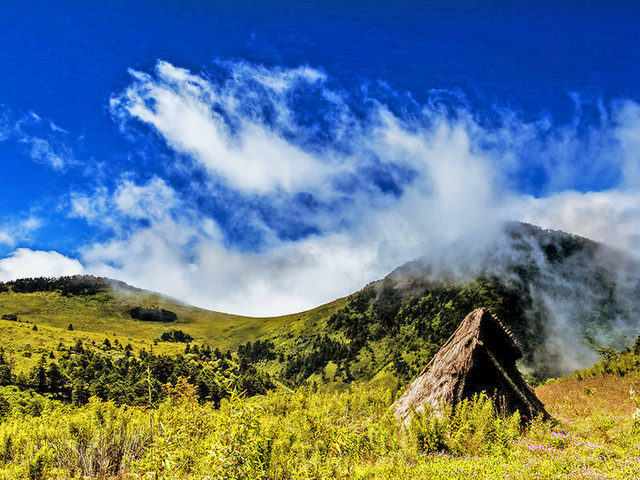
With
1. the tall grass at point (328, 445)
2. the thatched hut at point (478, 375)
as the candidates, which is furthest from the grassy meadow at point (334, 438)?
the thatched hut at point (478, 375)

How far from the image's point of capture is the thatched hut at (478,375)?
1410cm

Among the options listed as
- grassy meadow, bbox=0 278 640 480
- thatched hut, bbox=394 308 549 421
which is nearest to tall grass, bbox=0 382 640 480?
grassy meadow, bbox=0 278 640 480

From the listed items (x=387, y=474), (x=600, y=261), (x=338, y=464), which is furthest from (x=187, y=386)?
(x=600, y=261)

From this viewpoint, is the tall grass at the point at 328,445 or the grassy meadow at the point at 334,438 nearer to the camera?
the tall grass at the point at 328,445

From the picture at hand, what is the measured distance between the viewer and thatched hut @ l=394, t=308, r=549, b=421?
14102mm

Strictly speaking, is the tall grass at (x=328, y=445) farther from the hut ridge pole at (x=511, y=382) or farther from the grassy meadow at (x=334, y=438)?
the hut ridge pole at (x=511, y=382)

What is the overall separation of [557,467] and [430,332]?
19193 cm

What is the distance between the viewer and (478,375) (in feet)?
47.7

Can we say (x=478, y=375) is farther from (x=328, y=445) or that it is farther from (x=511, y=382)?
(x=328, y=445)

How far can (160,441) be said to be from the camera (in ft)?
19.2

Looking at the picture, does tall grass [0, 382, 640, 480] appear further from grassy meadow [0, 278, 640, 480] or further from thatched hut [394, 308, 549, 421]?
thatched hut [394, 308, 549, 421]

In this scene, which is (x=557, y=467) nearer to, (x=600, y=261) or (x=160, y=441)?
(x=160, y=441)

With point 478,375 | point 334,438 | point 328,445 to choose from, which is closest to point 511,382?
point 478,375

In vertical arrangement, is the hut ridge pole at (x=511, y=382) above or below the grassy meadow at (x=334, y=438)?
above
